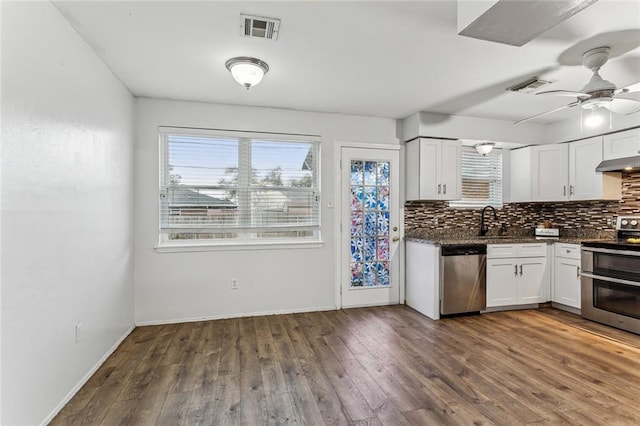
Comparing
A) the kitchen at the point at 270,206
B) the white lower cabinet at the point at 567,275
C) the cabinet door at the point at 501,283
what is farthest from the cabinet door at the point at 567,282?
the cabinet door at the point at 501,283

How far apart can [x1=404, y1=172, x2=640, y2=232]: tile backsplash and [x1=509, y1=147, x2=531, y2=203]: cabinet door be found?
27cm

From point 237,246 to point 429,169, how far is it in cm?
263

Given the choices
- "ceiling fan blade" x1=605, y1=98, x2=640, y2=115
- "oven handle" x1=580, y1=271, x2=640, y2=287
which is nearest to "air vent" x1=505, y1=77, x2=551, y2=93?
"ceiling fan blade" x1=605, y1=98, x2=640, y2=115

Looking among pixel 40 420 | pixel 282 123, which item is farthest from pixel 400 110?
pixel 40 420

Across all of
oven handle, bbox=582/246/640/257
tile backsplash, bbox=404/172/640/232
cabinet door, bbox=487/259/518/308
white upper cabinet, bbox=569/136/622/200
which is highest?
white upper cabinet, bbox=569/136/622/200

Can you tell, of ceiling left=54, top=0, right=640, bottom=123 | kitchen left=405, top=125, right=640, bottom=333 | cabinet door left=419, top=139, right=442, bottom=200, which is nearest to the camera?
ceiling left=54, top=0, right=640, bottom=123

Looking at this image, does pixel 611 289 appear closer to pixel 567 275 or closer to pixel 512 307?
pixel 567 275

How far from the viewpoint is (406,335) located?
3.40 m

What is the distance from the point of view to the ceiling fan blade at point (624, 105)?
8.63 feet

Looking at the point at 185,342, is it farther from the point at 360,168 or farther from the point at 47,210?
the point at 360,168

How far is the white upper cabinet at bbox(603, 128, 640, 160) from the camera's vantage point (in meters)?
3.73

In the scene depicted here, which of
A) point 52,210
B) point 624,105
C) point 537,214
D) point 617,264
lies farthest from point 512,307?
point 52,210

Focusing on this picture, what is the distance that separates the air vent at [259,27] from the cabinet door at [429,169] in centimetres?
257

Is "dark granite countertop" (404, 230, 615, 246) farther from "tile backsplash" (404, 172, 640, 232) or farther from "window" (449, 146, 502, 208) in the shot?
"window" (449, 146, 502, 208)
